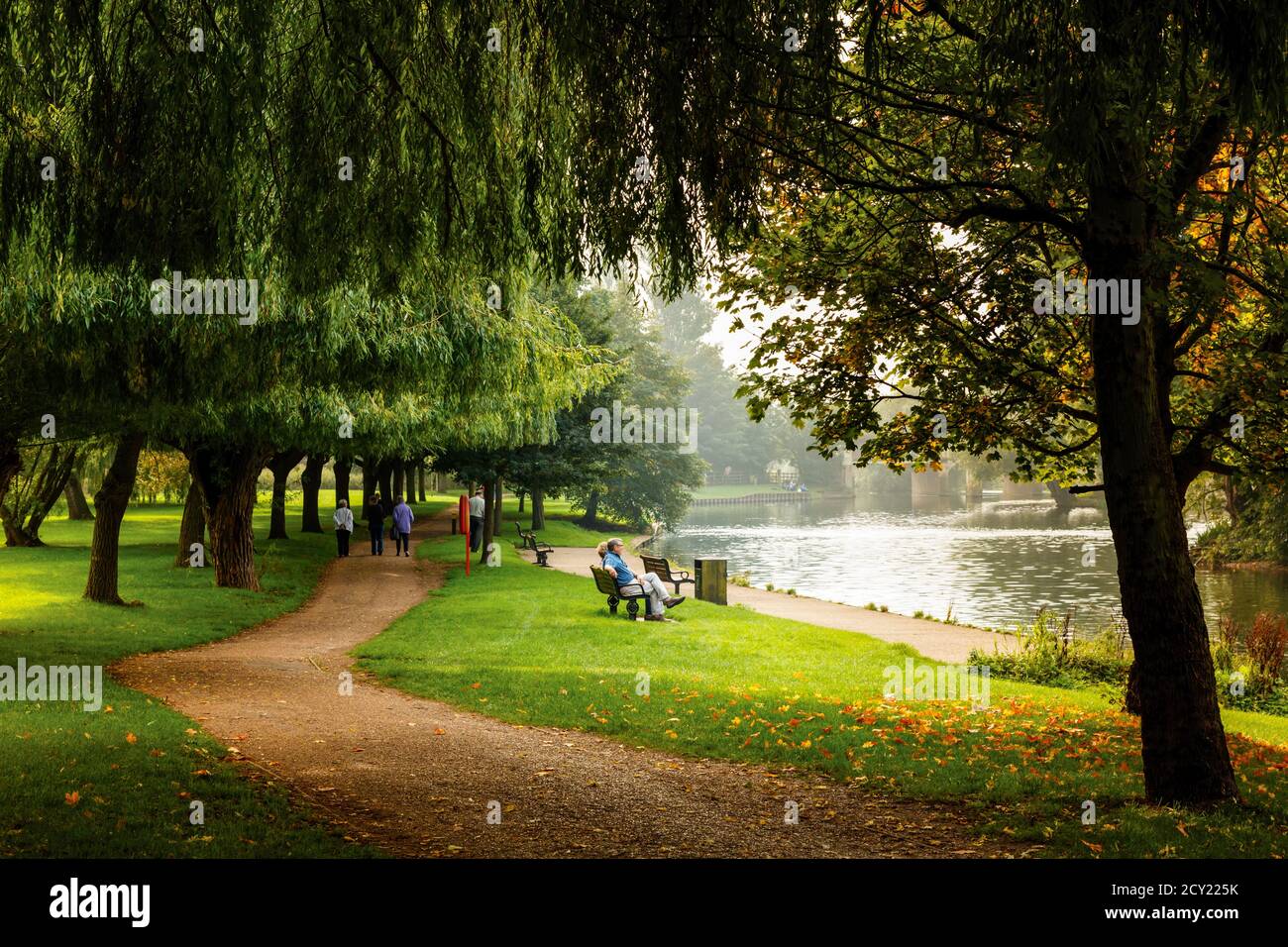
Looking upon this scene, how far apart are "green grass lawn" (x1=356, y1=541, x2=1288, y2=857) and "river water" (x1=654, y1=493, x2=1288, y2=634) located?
9.98m

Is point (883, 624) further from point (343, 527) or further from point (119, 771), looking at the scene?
point (343, 527)

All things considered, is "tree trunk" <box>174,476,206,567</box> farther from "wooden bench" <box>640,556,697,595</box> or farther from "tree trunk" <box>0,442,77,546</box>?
"wooden bench" <box>640,556,697,595</box>

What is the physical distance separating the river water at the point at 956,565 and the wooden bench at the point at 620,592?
9.06 metres

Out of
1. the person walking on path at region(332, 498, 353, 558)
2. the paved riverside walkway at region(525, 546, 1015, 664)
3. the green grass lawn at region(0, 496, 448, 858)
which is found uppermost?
the person walking on path at region(332, 498, 353, 558)

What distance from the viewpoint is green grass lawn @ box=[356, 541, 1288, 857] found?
6.70 metres

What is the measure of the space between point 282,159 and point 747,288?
5.18 m

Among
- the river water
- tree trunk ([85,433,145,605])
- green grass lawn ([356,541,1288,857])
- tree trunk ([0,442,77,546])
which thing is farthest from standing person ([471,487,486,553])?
tree trunk ([85,433,145,605])

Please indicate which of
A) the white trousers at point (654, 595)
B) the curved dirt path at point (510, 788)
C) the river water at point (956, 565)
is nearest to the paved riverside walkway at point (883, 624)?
the white trousers at point (654, 595)

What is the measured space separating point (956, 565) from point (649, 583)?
22642 mm

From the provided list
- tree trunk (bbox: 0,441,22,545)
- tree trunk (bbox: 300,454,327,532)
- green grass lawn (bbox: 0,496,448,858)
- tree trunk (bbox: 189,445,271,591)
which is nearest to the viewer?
green grass lawn (bbox: 0,496,448,858)

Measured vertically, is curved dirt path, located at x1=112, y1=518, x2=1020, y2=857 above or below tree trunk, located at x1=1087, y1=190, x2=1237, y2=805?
below
